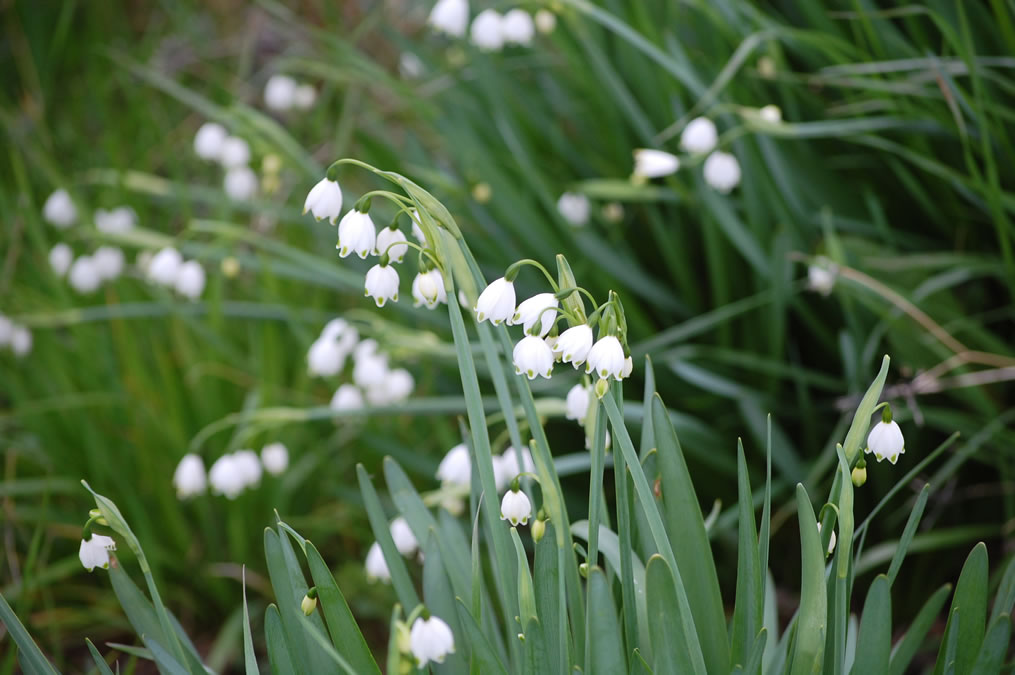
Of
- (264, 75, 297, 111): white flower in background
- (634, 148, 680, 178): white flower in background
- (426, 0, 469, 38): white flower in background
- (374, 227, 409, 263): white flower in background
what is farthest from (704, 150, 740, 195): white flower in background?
(264, 75, 297, 111): white flower in background

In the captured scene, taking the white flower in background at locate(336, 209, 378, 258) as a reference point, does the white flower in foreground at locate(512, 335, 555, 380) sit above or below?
below

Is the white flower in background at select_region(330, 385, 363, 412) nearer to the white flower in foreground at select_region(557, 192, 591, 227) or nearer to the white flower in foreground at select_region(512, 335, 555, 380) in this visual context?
the white flower in foreground at select_region(557, 192, 591, 227)

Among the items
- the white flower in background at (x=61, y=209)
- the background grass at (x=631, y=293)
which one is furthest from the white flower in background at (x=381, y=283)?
the white flower in background at (x=61, y=209)

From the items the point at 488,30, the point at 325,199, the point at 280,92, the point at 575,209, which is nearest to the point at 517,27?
the point at 488,30

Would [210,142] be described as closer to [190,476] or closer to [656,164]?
[190,476]

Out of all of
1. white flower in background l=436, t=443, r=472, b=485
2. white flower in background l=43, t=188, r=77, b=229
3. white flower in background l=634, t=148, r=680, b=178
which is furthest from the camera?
white flower in background l=43, t=188, r=77, b=229

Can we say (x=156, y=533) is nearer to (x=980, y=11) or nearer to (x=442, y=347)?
(x=442, y=347)

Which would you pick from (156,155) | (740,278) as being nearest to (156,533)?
(740,278)
